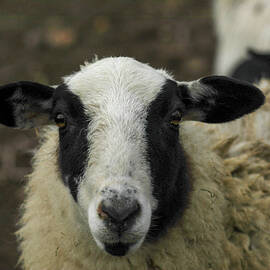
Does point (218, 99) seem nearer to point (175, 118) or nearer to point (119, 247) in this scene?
point (175, 118)

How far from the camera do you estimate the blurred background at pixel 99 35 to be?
7980mm

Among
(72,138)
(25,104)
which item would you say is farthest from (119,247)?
(25,104)

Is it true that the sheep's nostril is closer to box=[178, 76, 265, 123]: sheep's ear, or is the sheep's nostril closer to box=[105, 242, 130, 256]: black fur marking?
box=[105, 242, 130, 256]: black fur marking

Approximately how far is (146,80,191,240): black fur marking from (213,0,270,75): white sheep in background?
3.63m

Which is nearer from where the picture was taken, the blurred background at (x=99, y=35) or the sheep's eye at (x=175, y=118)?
the sheep's eye at (x=175, y=118)

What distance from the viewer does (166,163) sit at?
108 inches

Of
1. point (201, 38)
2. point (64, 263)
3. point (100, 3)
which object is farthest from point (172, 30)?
point (64, 263)

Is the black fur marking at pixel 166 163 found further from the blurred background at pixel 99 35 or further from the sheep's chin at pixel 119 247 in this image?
the blurred background at pixel 99 35

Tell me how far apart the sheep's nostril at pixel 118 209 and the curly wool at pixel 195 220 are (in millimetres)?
545

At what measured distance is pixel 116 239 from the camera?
2406 mm

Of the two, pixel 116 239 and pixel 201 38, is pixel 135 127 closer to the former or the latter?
pixel 116 239

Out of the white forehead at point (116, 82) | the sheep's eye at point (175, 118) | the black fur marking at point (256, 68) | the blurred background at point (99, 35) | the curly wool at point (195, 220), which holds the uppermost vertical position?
the white forehead at point (116, 82)

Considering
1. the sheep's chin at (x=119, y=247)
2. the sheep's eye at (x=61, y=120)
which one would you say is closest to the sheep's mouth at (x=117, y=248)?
the sheep's chin at (x=119, y=247)

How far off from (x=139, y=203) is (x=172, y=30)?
7217mm
